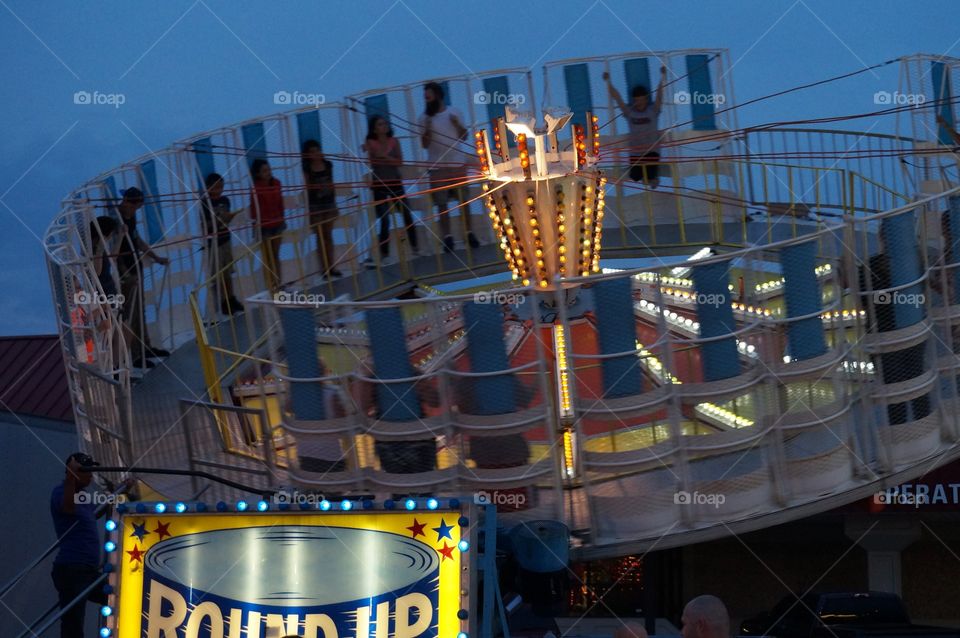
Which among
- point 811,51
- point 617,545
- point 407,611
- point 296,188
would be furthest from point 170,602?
point 811,51

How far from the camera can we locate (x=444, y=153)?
20125 millimetres

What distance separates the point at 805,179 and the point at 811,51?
14130cm

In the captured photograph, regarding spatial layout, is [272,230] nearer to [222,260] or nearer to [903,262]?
[222,260]

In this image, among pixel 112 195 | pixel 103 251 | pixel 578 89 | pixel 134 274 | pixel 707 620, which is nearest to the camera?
pixel 707 620

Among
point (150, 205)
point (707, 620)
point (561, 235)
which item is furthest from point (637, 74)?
point (707, 620)

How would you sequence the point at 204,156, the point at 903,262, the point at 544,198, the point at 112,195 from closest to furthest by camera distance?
the point at 903,262
the point at 544,198
the point at 112,195
the point at 204,156

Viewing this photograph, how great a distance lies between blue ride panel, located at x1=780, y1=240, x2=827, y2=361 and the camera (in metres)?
11.8

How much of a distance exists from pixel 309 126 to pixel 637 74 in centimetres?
533

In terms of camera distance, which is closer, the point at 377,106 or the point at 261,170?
the point at 261,170

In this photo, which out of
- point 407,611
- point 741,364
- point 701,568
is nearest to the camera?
point 407,611

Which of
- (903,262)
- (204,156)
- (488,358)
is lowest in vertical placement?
(488,358)

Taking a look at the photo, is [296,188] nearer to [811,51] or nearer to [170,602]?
[170,602]

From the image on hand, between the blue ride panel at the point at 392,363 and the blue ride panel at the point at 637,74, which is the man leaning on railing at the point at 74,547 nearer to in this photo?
the blue ride panel at the point at 392,363

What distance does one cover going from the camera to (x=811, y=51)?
504ft
